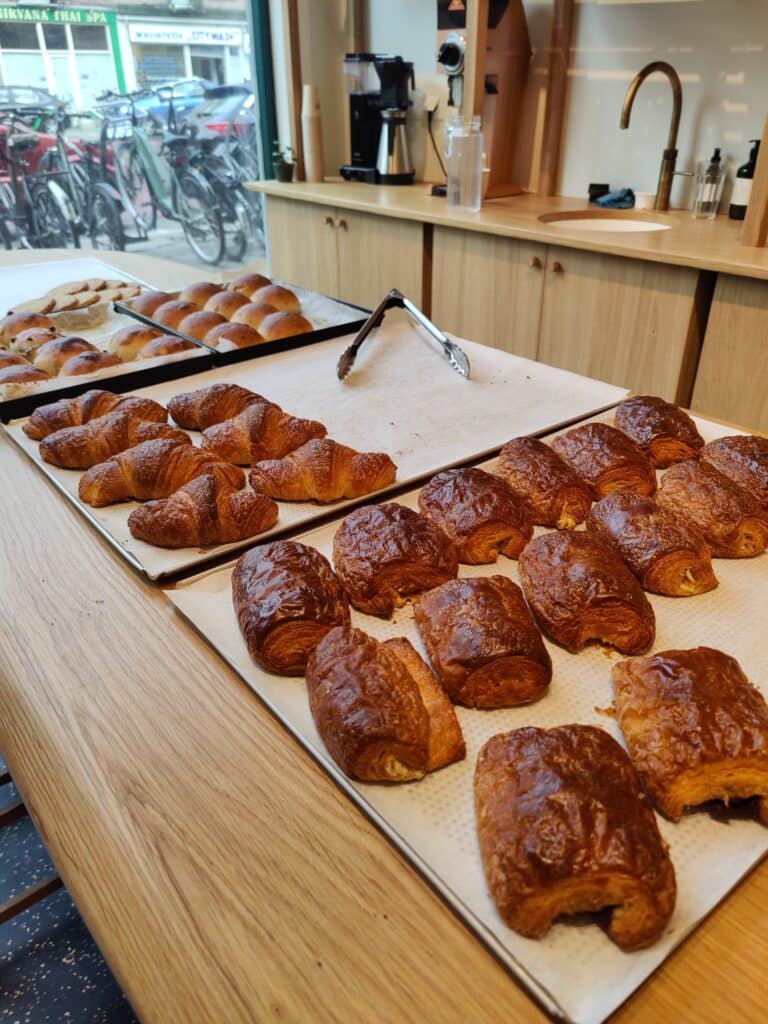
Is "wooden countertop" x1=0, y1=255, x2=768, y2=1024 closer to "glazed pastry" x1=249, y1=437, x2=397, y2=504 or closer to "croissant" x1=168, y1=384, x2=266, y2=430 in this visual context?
"glazed pastry" x1=249, y1=437, x2=397, y2=504

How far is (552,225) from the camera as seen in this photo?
299cm

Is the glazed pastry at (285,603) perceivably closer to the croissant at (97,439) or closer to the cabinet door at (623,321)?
the croissant at (97,439)

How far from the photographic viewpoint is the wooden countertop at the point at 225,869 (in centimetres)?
56

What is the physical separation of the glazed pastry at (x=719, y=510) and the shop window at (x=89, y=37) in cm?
382

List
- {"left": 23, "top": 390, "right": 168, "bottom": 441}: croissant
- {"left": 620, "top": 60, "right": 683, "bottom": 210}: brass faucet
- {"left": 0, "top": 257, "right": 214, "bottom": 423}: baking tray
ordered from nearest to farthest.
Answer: {"left": 23, "top": 390, "right": 168, "bottom": 441}: croissant < {"left": 0, "top": 257, "right": 214, "bottom": 423}: baking tray < {"left": 620, "top": 60, "right": 683, "bottom": 210}: brass faucet

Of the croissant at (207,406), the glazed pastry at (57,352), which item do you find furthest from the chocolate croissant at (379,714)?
the glazed pastry at (57,352)

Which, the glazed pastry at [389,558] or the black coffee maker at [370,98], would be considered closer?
the glazed pastry at [389,558]

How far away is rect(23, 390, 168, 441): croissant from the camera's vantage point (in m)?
1.43

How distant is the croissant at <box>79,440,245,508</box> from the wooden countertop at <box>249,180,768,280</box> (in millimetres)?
1795

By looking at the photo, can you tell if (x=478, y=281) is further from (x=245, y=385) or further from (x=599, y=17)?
(x=245, y=385)

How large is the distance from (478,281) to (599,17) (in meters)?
1.23

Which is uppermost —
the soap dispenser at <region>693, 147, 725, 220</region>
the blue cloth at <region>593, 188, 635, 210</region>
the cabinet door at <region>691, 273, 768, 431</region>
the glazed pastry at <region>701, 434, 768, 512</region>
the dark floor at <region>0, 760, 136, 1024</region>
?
the soap dispenser at <region>693, 147, 725, 220</region>

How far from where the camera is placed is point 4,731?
2.73ft

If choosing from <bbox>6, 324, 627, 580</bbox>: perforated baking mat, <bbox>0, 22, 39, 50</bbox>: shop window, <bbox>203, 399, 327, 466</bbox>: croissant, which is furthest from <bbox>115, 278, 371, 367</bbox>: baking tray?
<bbox>0, 22, 39, 50</bbox>: shop window
